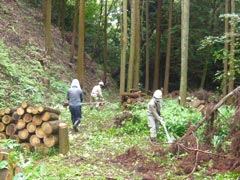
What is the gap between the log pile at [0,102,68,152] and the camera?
387 inches

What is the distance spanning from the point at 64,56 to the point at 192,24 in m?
11.5

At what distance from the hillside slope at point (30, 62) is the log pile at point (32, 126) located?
379cm

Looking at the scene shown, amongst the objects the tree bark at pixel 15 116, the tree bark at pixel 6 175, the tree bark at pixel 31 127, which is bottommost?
the tree bark at pixel 31 127

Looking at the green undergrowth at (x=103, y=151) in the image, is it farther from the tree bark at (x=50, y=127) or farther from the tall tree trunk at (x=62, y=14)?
the tall tree trunk at (x=62, y=14)

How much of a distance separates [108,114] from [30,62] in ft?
20.5

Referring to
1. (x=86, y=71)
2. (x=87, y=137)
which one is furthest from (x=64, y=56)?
(x=87, y=137)

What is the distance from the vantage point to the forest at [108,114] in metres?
8.46

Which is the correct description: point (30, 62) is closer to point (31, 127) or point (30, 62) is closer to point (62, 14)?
point (62, 14)

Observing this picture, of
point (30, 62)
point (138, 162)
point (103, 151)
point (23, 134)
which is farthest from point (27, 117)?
point (30, 62)

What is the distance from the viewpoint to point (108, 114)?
18219 mm

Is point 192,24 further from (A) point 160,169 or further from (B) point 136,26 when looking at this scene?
(A) point 160,169

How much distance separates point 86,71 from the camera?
3309 cm

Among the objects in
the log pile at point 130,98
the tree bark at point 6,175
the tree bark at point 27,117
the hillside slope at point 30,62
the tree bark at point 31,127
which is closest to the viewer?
the tree bark at point 6,175

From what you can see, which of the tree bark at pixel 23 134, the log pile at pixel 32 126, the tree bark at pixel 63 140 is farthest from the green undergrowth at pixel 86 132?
the tree bark at pixel 23 134
